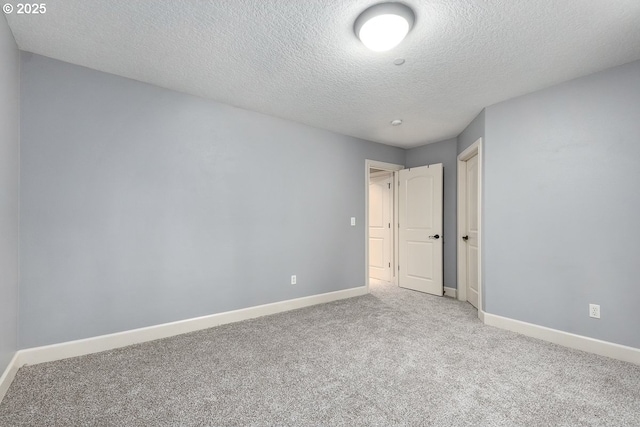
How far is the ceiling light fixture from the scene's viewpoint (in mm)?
1771

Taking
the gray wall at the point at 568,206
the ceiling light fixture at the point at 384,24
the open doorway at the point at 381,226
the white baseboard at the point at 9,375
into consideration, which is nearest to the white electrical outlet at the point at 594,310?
the gray wall at the point at 568,206

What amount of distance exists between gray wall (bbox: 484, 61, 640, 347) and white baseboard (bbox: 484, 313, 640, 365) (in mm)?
53

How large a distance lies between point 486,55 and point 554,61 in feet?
1.98

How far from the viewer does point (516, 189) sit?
309 cm

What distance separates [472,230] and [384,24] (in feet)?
10.3

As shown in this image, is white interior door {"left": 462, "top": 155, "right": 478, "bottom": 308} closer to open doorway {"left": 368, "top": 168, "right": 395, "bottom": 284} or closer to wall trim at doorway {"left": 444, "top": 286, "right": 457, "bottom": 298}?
wall trim at doorway {"left": 444, "top": 286, "right": 457, "bottom": 298}

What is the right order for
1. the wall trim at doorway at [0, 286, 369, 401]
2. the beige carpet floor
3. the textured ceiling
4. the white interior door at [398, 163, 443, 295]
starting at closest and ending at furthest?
the beige carpet floor, the textured ceiling, the wall trim at doorway at [0, 286, 369, 401], the white interior door at [398, 163, 443, 295]

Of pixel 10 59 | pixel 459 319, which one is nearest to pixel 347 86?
pixel 10 59

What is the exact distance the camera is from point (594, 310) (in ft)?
8.43

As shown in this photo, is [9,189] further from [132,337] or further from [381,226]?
[381,226]

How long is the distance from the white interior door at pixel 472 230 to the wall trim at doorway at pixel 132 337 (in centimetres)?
221

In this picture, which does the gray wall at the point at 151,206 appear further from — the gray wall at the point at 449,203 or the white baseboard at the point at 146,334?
the gray wall at the point at 449,203

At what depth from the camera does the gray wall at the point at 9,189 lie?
6.19 feet

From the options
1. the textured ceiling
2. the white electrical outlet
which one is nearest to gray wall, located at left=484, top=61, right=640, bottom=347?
the white electrical outlet
